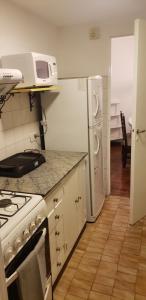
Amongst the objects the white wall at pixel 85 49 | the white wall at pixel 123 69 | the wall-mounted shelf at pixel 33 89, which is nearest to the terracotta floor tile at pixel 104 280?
the wall-mounted shelf at pixel 33 89

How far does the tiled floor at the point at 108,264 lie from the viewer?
1.84 metres

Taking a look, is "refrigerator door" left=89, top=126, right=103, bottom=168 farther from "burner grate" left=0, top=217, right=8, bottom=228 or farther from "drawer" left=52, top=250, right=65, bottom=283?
"burner grate" left=0, top=217, right=8, bottom=228

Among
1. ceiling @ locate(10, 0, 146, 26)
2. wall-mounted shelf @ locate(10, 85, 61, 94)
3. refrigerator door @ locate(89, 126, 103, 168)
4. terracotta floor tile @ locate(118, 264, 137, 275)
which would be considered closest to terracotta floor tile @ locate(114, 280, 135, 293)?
terracotta floor tile @ locate(118, 264, 137, 275)

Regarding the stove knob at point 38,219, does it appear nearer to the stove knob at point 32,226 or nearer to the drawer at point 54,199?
the stove knob at point 32,226

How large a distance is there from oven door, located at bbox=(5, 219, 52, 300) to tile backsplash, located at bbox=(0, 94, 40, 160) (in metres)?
0.97

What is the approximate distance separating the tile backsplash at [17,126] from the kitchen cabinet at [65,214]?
2.01 feet

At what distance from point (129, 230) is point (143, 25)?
6.64 ft

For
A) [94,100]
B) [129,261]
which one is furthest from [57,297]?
[94,100]

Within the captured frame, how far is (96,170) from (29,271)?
62.3 inches

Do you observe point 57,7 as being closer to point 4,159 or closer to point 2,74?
point 2,74

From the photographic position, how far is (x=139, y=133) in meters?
2.43

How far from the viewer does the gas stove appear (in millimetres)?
1162

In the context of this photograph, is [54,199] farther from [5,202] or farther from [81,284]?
[81,284]

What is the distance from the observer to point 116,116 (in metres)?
5.57
